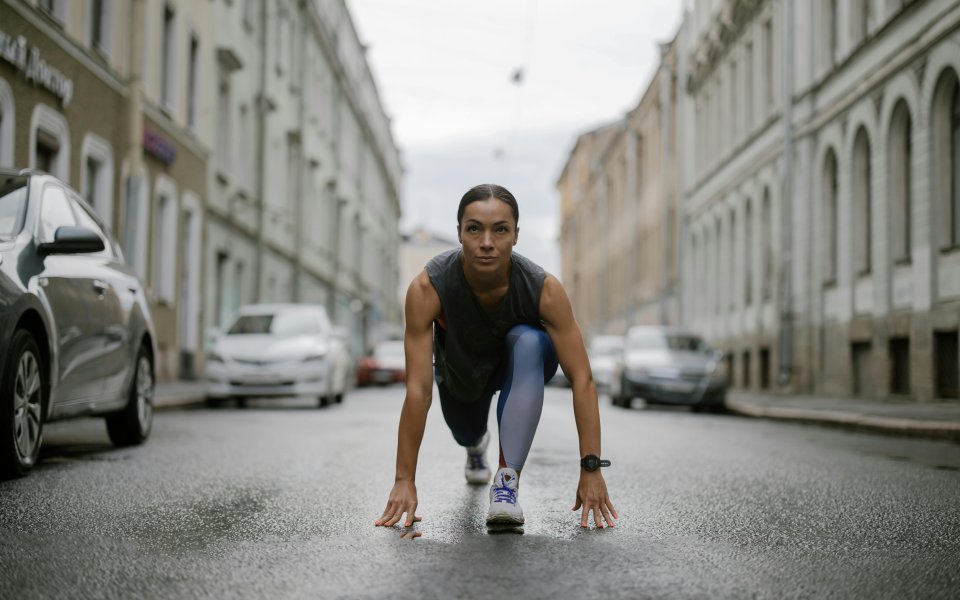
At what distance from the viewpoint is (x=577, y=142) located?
8206 centimetres

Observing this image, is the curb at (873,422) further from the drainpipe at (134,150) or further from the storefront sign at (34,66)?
the storefront sign at (34,66)

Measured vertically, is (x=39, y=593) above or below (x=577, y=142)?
below

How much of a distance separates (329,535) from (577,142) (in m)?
78.3

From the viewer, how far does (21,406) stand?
269 inches

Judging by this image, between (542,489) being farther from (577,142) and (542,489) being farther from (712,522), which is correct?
(577,142)

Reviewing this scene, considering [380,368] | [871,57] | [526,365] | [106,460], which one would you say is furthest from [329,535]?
[380,368]

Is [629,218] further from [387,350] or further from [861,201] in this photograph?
[861,201]

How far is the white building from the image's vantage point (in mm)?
17828

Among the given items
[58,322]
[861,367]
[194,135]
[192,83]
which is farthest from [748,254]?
[58,322]

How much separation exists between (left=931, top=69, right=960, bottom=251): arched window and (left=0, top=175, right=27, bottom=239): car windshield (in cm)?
1360

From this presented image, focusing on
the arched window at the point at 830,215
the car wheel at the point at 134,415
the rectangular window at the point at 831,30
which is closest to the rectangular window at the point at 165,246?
the arched window at the point at 830,215

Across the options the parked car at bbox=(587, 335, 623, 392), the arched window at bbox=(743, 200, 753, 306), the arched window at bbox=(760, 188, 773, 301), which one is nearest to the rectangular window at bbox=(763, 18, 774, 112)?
the arched window at bbox=(760, 188, 773, 301)

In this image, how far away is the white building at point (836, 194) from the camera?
17828 mm

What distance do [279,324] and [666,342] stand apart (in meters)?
7.25
